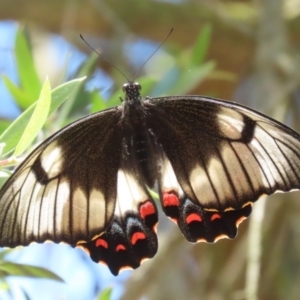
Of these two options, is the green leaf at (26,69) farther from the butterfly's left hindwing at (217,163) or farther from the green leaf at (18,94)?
the butterfly's left hindwing at (217,163)

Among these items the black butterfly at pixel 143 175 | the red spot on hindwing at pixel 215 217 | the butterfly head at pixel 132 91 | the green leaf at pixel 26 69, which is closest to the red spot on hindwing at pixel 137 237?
the black butterfly at pixel 143 175

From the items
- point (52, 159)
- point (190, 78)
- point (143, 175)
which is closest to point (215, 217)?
point (143, 175)

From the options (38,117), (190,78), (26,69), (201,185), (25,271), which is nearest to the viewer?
(38,117)

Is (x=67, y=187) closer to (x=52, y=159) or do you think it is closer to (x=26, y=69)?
(x=52, y=159)

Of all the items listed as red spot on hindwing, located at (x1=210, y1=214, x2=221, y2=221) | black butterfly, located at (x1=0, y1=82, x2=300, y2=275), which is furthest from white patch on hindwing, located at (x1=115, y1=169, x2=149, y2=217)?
red spot on hindwing, located at (x1=210, y1=214, x2=221, y2=221)

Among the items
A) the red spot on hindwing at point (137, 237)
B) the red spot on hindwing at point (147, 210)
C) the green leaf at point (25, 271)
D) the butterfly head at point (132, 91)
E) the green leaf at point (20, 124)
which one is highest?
the butterfly head at point (132, 91)
